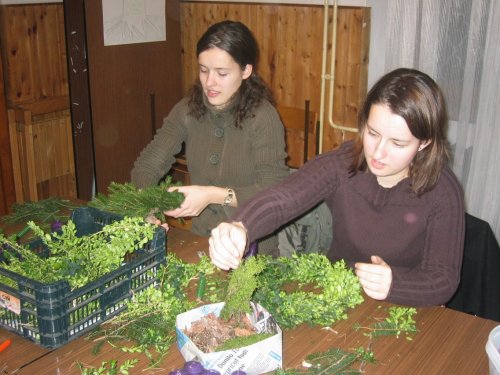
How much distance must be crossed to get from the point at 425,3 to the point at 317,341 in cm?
222

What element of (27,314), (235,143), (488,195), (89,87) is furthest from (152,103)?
(27,314)

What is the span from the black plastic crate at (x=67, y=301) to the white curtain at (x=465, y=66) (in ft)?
6.87

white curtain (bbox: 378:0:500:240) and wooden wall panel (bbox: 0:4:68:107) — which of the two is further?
wooden wall panel (bbox: 0:4:68:107)

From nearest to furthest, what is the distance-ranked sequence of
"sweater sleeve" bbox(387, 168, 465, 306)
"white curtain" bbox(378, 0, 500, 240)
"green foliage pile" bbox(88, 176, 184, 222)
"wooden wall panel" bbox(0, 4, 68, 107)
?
"sweater sleeve" bbox(387, 168, 465, 306), "green foliage pile" bbox(88, 176, 184, 222), "white curtain" bbox(378, 0, 500, 240), "wooden wall panel" bbox(0, 4, 68, 107)

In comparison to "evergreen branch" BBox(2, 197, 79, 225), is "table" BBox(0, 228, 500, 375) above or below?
below

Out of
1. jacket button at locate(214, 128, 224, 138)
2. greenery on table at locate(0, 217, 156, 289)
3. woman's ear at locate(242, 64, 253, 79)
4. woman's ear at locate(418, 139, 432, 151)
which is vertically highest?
woman's ear at locate(242, 64, 253, 79)

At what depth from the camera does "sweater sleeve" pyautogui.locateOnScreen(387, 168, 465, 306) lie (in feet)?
4.85

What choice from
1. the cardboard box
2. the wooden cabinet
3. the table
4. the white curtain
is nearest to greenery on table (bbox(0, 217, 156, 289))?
the table

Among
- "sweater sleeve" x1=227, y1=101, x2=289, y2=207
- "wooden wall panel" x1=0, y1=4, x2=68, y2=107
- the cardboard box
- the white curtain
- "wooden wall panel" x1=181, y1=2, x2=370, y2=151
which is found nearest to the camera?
the cardboard box

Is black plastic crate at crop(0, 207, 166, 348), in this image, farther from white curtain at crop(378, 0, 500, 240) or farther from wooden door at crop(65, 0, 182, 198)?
wooden door at crop(65, 0, 182, 198)

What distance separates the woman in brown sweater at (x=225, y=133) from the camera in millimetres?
2145

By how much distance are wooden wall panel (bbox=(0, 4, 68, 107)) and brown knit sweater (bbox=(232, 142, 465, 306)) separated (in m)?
2.83

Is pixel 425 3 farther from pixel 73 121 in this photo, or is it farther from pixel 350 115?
pixel 73 121

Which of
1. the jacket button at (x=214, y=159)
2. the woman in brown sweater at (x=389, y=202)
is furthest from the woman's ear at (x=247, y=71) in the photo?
the woman in brown sweater at (x=389, y=202)
